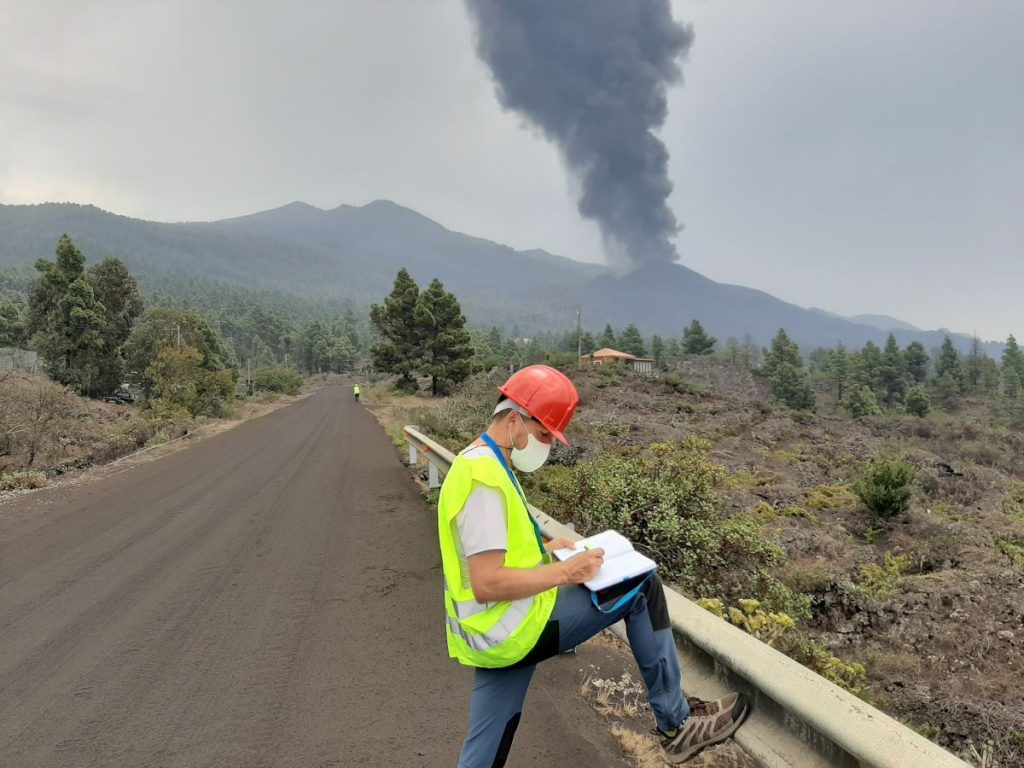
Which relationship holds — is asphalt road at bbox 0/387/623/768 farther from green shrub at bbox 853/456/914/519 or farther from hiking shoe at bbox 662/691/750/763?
green shrub at bbox 853/456/914/519

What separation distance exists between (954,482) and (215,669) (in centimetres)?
1824

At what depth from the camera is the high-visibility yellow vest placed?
1.95m

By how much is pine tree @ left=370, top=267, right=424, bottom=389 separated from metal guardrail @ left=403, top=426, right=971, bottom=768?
39.9m

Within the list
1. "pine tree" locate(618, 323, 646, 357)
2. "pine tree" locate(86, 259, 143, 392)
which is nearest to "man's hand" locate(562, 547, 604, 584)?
"pine tree" locate(86, 259, 143, 392)

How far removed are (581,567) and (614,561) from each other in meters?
0.28

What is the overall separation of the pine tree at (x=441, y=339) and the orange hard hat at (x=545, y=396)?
38388mm

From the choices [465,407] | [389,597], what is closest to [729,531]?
[389,597]

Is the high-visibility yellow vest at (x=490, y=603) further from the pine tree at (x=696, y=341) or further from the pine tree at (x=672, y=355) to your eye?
the pine tree at (x=696, y=341)

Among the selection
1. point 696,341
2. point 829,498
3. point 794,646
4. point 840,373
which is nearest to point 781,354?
point 840,373

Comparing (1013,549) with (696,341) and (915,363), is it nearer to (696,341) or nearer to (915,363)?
(915,363)

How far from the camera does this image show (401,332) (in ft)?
141

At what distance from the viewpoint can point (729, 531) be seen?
5.12 meters

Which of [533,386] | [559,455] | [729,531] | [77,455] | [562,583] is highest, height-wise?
[533,386]

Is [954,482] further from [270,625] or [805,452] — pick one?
[270,625]
